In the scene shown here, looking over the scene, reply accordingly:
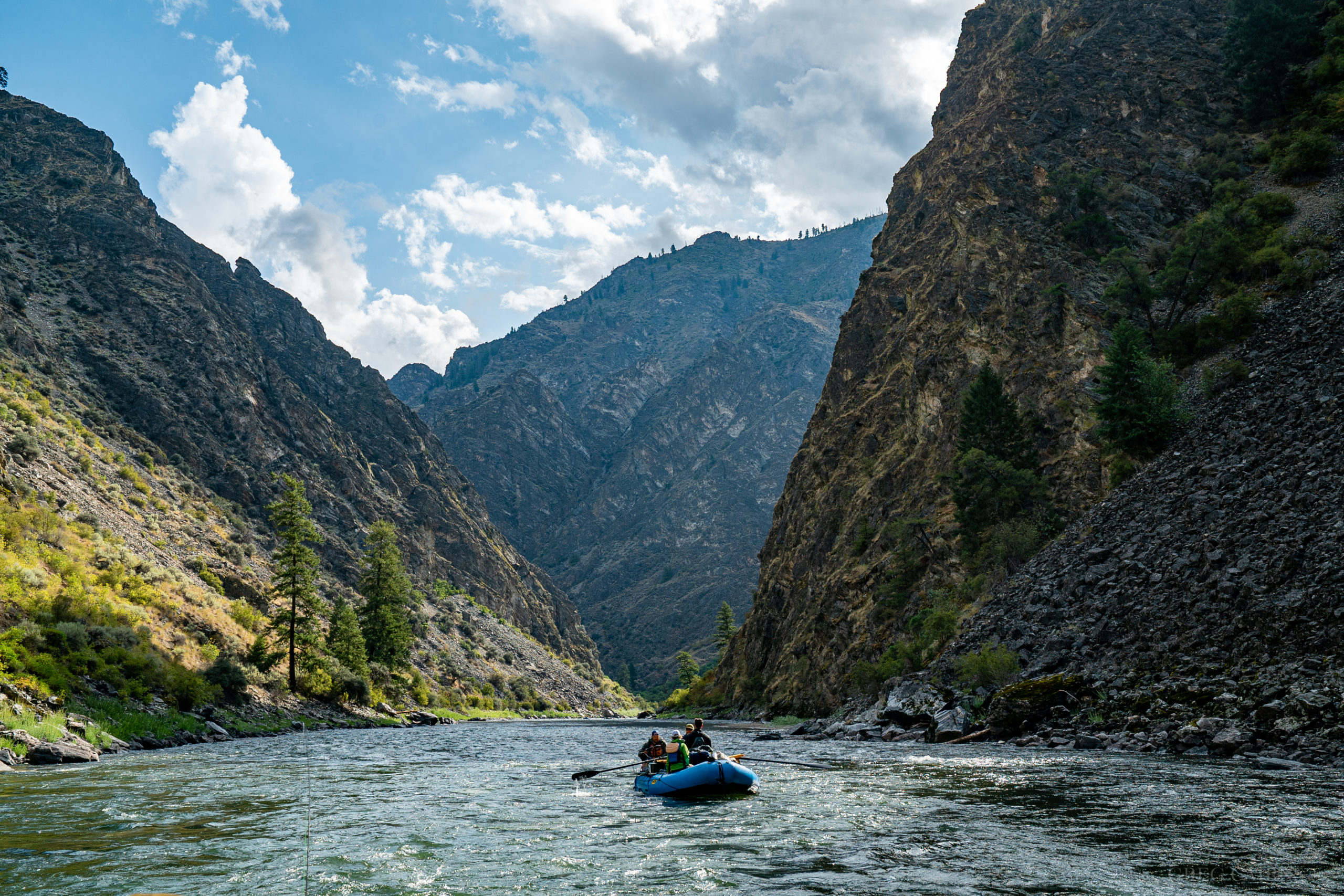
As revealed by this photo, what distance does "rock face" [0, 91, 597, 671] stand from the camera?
86375 mm

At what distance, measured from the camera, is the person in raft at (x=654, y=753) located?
23609 mm

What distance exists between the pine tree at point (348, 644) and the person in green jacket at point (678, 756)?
46552 millimetres

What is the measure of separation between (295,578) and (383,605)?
20.7 meters

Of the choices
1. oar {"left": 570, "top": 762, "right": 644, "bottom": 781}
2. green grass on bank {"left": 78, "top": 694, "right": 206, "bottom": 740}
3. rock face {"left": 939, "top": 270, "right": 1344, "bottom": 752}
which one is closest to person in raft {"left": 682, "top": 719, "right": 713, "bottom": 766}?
oar {"left": 570, "top": 762, "right": 644, "bottom": 781}

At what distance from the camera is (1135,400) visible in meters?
42.7

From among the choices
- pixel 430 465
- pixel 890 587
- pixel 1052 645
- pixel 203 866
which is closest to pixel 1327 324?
pixel 1052 645

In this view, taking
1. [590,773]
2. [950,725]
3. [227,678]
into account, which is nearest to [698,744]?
→ [590,773]

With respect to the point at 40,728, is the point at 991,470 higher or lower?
higher

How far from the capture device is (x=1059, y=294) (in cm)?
5834

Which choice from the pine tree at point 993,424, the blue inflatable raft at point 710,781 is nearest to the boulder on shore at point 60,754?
the blue inflatable raft at point 710,781

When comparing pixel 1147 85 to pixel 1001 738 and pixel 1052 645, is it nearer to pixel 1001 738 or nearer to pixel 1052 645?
pixel 1052 645

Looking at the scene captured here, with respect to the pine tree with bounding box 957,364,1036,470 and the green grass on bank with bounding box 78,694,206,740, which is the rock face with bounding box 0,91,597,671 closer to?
the green grass on bank with bounding box 78,694,206,740

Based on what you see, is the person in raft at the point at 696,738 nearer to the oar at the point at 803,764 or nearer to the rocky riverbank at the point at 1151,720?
the oar at the point at 803,764

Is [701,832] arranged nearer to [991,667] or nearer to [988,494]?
[991,667]
